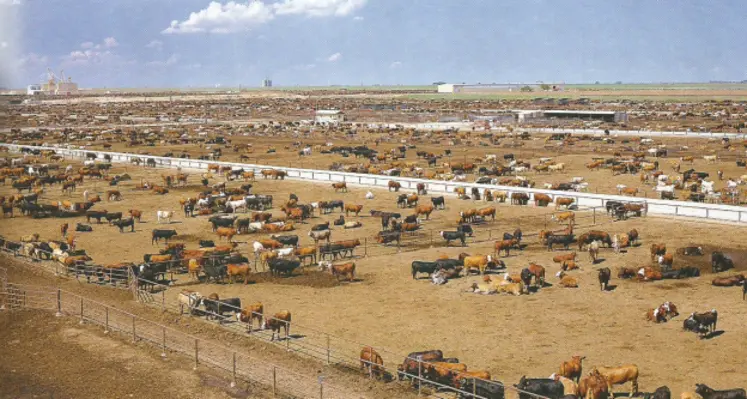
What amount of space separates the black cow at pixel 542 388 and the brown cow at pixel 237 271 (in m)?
13.8

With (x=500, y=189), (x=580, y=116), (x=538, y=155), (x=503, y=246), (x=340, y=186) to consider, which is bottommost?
(x=503, y=246)

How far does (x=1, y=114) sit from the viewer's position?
5.78 meters

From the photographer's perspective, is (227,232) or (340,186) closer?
(227,232)

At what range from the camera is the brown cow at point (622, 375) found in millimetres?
16781

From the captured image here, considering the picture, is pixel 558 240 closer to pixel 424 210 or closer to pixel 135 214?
pixel 424 210

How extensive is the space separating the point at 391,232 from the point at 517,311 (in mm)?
11625

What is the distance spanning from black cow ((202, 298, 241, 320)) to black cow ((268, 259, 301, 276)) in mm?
4912

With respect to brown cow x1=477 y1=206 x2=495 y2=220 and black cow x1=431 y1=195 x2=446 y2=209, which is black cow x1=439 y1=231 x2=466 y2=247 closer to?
brown cow x1=477 y1=206 x2=495 y2=220

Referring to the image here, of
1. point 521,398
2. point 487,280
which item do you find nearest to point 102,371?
point 521,398

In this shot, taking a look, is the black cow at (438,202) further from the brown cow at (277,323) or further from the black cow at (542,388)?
the black cow at (542,388)

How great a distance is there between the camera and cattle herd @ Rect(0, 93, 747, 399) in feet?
69.8

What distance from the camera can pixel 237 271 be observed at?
27.3 meters

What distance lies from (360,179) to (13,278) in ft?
93.7

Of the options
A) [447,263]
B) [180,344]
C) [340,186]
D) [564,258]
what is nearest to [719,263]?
[564,258]
